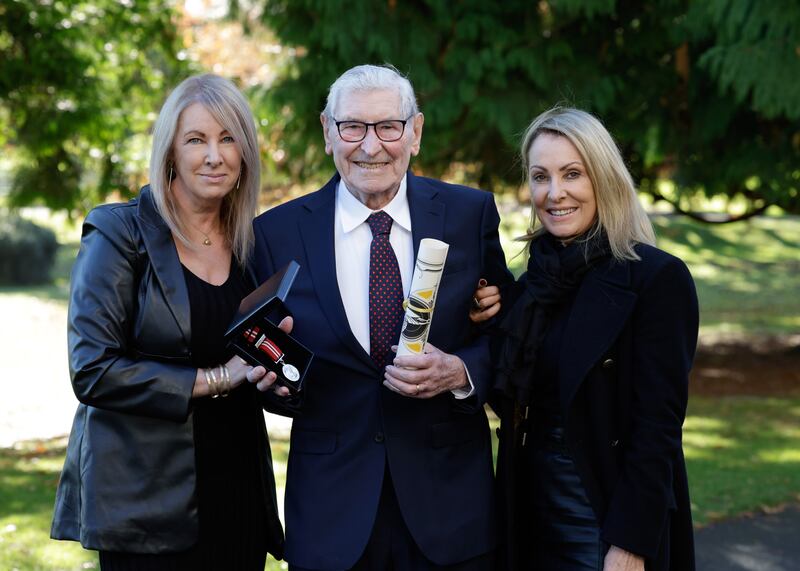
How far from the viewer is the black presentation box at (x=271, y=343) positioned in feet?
10.5

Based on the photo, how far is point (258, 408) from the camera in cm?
386

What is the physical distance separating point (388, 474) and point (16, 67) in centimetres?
716

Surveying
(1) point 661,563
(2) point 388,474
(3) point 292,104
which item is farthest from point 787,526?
(3) point 292,104

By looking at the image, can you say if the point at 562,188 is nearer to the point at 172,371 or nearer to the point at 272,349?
the point at 272,349

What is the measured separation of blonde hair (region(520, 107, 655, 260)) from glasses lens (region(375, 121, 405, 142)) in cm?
53

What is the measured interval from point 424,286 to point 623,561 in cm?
112

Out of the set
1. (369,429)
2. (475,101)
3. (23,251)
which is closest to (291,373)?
(369,429)

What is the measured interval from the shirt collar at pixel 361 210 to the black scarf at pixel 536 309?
1.67 feet

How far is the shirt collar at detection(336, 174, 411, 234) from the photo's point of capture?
362 cm

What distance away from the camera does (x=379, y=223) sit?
3.60 metres

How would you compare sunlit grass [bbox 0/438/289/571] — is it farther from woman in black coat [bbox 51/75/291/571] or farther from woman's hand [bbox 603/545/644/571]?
woman's hand [bbox 603/545/644/571]

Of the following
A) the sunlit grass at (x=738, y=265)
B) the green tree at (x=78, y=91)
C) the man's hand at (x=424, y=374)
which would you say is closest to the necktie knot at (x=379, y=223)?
the man's hand at (x=424, y=374)

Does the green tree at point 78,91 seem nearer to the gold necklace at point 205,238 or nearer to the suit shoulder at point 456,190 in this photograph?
the gold necklace at point 205,238

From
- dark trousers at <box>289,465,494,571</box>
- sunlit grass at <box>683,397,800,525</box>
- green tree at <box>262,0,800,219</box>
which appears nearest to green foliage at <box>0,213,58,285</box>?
green tree at <box>262,0,800,219</box>
